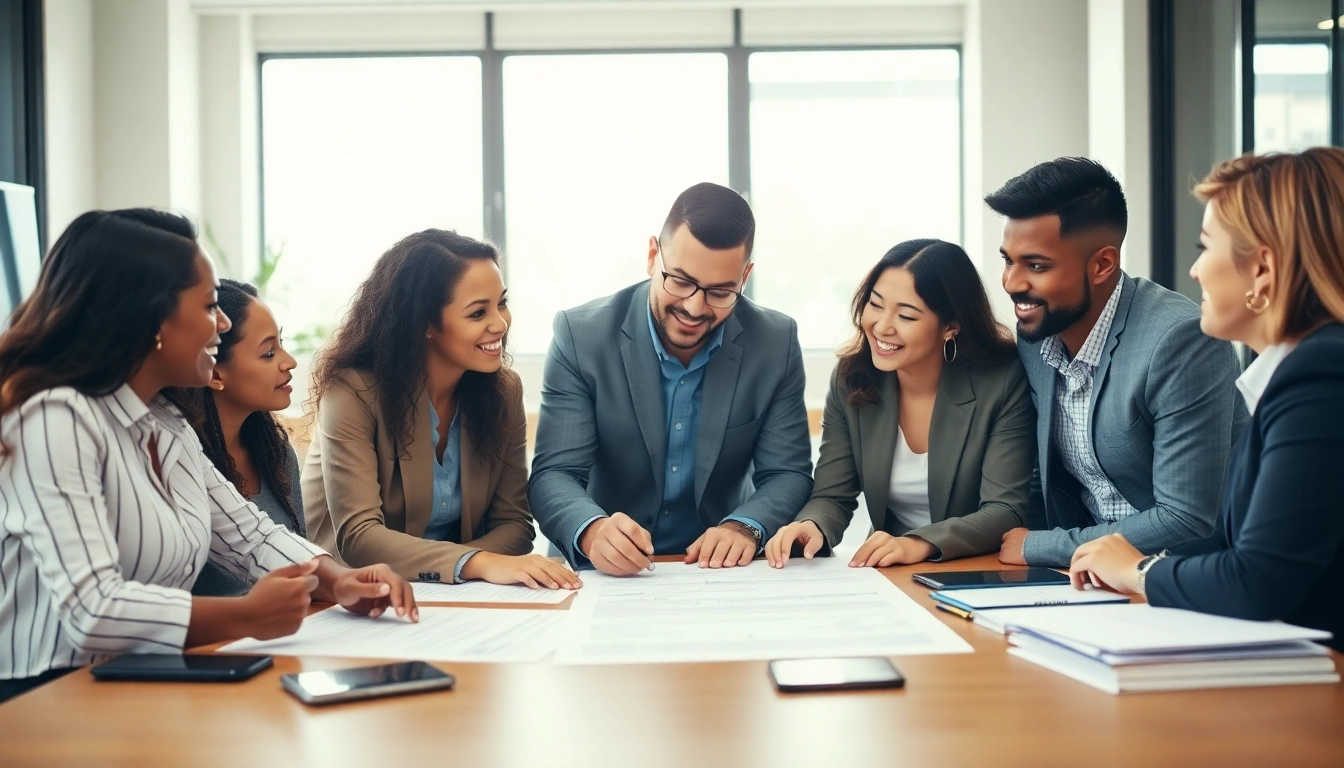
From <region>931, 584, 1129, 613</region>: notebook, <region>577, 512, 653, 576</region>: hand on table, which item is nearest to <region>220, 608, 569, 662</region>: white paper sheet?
<region>577, 512, 653, 576</region>: hand on table

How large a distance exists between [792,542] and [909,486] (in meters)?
0.49

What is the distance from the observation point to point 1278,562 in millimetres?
1264

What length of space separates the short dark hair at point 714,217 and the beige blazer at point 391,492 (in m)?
0.56

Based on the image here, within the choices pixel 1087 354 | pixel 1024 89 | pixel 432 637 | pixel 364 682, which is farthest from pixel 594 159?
pixel 364 682

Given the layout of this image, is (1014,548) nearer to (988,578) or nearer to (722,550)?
(988,578)

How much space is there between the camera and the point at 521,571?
1.74 m

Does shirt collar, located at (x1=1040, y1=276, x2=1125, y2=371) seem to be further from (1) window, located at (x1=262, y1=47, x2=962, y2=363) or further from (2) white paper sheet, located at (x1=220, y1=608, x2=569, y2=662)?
(1) window, located at (x1=262, y1=47, x2=962, y2=363)

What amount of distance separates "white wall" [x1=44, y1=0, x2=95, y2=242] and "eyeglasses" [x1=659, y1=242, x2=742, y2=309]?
3424mm

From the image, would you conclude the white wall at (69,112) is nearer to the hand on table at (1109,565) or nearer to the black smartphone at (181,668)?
the black smartphone at (181,668)

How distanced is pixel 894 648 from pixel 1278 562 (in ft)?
1.55

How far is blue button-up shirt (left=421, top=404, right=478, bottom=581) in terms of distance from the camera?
2.28 m

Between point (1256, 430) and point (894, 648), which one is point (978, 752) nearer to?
A: point (894, 648)

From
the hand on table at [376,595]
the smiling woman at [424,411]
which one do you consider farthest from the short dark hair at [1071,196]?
the hand on table at [376,595]

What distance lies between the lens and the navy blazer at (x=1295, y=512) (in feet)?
4.10
